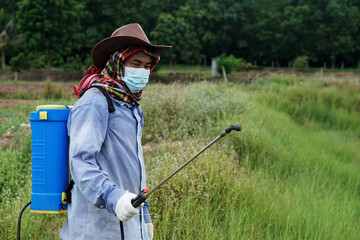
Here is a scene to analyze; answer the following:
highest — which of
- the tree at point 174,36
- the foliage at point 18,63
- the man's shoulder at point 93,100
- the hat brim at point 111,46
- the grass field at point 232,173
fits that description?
the tree at point 174,36

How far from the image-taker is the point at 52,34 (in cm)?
2872

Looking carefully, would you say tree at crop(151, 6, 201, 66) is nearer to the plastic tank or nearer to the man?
the man

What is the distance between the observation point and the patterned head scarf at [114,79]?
2.13 meters

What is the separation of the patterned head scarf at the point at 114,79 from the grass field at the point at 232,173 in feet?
5.79

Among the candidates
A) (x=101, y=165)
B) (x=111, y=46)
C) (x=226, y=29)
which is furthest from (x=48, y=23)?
(x=101, y=165)

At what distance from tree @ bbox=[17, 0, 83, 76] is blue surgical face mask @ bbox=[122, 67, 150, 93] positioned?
27.1 meters

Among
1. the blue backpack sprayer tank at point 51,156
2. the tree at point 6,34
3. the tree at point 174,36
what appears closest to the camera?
the blue backpack sprayer tank at point 51,156

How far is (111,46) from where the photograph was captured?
2.24m

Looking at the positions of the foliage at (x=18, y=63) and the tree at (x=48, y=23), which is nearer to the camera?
the tree at (x=48, y=23)

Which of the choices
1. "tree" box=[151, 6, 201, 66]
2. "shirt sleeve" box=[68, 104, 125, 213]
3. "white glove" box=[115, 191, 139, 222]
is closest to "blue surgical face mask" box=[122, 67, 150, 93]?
"shirt sleeve" box=[68, 104, 125, 213]

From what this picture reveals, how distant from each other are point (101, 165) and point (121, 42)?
2.33ft

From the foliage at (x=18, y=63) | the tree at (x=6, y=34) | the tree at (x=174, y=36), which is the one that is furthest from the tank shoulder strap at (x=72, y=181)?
the tree at (x=174, y=36)

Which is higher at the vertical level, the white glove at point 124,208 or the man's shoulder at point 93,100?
the man's shoulder at point 93,100

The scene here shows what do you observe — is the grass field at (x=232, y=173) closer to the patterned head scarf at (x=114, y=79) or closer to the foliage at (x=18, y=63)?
the patterned head scarf at (x=114, y=79)
